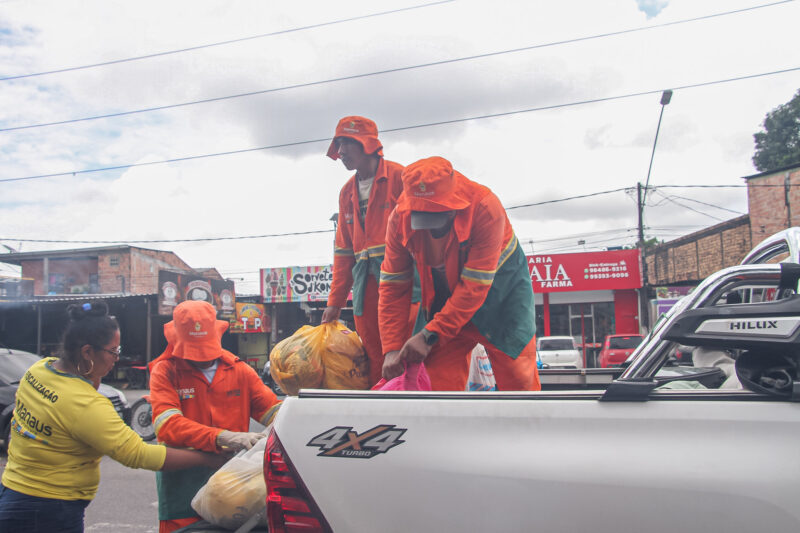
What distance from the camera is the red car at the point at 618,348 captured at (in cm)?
1751

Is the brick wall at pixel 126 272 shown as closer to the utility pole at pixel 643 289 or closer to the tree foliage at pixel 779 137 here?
the utility pole at pixel 643 289

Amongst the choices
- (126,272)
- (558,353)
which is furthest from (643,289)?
(126,272)

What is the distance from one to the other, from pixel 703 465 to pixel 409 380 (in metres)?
1.46

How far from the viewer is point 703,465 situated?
4.31 feet

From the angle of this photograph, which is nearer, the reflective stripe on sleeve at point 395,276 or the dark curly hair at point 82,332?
the dark curly hair at point 82,332

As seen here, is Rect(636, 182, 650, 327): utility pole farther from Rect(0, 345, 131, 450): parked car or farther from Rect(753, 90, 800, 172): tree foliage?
Rect(753, 90, 800, 172): tree foliage

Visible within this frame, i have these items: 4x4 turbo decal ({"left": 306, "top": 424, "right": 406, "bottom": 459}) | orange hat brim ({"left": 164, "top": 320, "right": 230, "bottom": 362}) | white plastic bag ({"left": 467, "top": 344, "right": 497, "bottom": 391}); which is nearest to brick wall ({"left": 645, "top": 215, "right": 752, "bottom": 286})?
→ white plastic bag ({"left": 467, "top": 344, "right": 497, "bottom": 391})

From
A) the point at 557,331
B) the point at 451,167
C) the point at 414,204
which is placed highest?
the point at 451,167

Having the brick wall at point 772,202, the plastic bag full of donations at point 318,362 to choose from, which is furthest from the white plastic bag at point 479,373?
the brick wall at point 772,202

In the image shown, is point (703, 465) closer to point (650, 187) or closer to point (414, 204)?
point (414, 204)

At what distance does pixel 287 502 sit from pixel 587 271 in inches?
842

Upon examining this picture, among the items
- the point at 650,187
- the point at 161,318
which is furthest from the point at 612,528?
the point at 161,318

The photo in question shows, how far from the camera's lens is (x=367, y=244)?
137 inches

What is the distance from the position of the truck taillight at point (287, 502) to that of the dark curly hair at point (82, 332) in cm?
119
